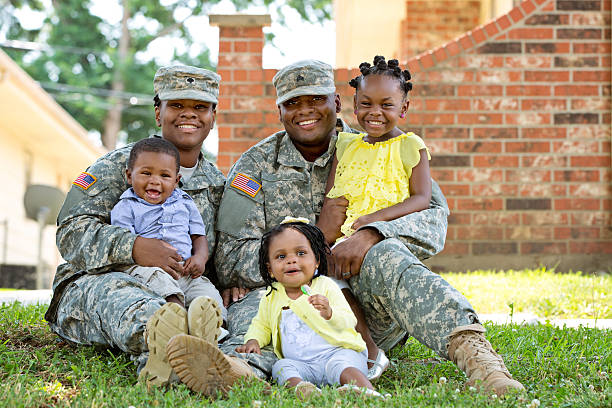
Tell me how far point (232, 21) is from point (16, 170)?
7640 mm

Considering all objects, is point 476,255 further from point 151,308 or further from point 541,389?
point 151,308

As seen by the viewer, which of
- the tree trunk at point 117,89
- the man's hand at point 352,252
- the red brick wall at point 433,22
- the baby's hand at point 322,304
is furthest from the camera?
the tree trunk at point 117,89

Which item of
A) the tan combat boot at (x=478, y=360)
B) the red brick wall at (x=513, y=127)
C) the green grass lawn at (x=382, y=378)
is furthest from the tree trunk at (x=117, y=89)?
the tan combat boot at (x=478, y=360)

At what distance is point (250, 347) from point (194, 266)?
0.55 metres

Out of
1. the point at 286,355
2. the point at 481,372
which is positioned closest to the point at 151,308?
the point at 286,355

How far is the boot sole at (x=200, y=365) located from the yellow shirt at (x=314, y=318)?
1.27 feet

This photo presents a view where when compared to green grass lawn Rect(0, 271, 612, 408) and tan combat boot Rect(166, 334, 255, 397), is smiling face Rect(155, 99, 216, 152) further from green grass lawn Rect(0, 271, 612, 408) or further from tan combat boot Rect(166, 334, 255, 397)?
tan combat boot Rect(166, 334, 255, 397)

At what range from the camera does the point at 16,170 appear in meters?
13.0

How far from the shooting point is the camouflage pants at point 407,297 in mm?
2799

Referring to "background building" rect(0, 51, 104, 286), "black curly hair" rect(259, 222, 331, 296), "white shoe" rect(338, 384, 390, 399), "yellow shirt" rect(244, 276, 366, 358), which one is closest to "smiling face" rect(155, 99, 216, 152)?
"black curly hair" rect(259, 222, 331, 296)

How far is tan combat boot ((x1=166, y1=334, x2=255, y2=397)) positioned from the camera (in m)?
2.48

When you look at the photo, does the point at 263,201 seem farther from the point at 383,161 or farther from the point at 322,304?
the point at 322,304

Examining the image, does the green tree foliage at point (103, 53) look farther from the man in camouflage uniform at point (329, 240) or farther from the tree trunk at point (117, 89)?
the man in camouflage uniform at point (329, 240)

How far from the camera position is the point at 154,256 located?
317cm
